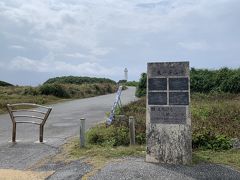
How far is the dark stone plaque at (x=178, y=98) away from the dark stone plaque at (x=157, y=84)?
0.23m

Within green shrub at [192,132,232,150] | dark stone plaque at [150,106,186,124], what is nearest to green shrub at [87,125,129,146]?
green shrub at [192,132,232,150]

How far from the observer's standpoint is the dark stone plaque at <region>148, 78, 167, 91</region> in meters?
9.55

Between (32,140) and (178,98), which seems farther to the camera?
(32,140)

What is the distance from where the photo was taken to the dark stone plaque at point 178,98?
9.39 meters

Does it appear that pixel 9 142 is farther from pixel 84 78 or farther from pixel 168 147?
pixel 84 78

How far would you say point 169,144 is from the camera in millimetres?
9453

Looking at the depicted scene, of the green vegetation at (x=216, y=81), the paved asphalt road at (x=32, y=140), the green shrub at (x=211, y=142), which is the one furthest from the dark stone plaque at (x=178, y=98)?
the green vegetation at (x=216, y=81)

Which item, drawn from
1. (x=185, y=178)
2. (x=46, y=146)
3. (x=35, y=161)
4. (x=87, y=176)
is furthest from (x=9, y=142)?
(x=185, y=178)

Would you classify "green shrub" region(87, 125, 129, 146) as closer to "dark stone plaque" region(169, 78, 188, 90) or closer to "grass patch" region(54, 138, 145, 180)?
"grass patch" region(54, 138, 145, 180)

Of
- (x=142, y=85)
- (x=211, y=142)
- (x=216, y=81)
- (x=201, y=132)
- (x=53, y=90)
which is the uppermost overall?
(x=216, y=81)

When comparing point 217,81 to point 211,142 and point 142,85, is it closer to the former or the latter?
point 142,85

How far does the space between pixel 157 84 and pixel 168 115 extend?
2.28ft

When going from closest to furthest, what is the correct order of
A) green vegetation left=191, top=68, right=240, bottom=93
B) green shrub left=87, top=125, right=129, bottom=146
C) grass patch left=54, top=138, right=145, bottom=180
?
1. grass patch left=54, top=138, right=145, bottom=180
2. green shrub left=87, top=125, right=129, bottom=146
3. green vegetation left=191, top=68, right=240, bottom=93

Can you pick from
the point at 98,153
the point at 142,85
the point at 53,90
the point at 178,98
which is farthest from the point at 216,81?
the point at 178,98
